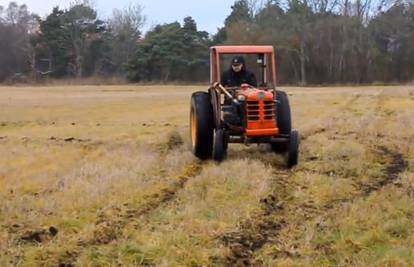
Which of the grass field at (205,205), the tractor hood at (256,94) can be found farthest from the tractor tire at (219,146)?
the tractor hood at (256,94)

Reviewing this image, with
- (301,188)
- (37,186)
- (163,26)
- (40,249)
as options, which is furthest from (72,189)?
(163,26)

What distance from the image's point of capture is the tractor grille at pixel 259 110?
9.81 metres

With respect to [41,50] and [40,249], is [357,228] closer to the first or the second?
[40,249]

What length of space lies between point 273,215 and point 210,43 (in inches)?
2471

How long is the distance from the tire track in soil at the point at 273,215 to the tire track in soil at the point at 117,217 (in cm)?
108

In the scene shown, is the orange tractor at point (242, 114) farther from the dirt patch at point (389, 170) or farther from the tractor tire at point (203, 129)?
the dirt patch at point (389, 170)

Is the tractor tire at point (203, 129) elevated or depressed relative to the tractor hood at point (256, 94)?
depressed

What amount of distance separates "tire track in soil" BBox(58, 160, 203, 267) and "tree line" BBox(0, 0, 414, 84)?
162 ft

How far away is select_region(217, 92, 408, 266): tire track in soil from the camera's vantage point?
5488 millimetres

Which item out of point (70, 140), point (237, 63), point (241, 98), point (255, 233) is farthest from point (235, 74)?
point (255, 233)

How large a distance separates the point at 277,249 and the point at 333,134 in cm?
841

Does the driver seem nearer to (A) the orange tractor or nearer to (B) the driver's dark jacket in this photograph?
(B) the driver's dark jacket

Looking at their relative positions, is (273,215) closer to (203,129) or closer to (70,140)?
(203,129)

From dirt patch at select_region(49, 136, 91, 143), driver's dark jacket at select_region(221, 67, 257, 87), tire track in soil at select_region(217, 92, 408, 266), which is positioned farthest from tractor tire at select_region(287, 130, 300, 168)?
dirt patch at select_region(49, 136, 91, 143)
